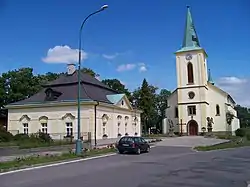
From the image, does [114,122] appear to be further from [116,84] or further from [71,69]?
[116,84]

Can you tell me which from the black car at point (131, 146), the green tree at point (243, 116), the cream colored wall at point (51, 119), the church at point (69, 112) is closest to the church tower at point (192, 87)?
the church at point (69, 112)

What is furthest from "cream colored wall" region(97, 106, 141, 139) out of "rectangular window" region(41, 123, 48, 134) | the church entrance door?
the church entrance door

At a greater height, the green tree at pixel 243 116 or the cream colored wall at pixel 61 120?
the green tree at pixel 243 116

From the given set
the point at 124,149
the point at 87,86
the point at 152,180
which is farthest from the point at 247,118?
the point at 152,180

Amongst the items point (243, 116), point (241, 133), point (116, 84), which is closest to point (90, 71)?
point (116, 84)

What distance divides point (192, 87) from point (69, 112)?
33.8m

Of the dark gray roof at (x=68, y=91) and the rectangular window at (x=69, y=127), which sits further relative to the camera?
the dark gray roof at (x=68, y=91)

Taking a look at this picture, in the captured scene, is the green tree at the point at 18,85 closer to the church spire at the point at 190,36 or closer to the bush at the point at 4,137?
the bush at the point at 4,137

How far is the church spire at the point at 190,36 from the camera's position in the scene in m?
71.9

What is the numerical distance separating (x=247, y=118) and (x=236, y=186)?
472ft

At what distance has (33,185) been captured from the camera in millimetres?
10781

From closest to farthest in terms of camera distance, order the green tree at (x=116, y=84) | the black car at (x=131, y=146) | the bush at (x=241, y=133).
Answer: the black car at (x=131, y=146) → the bush at (x=241, y=133) → the green tree at (x=116, y=84)

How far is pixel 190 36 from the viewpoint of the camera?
7256 cm

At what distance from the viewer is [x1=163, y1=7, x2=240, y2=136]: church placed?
66.4 metres
